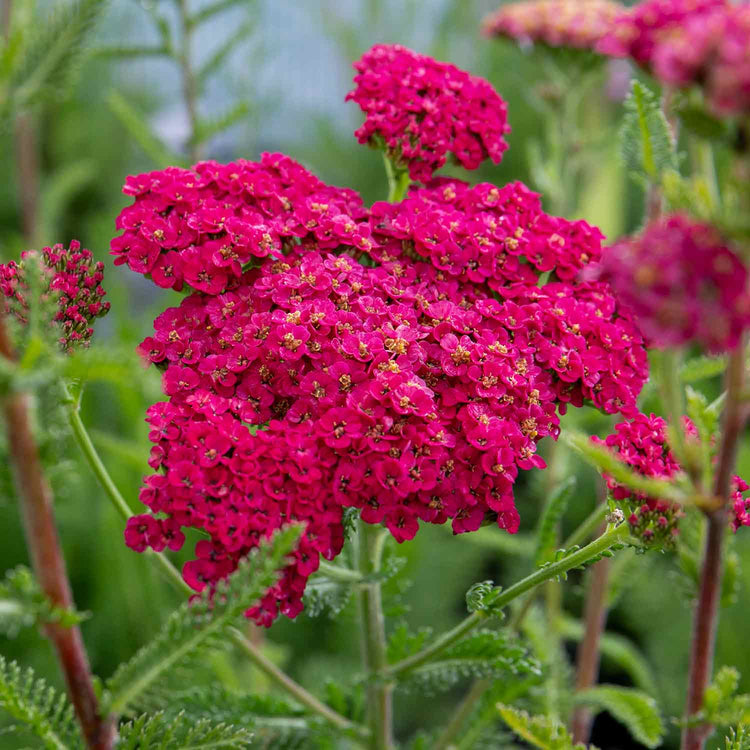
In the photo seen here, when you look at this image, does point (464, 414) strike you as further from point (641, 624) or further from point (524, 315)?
point (641, 624)

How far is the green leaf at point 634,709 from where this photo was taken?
136cm

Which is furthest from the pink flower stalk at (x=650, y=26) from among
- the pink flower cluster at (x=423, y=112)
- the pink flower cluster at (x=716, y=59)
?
the pink flower cluster at (x=423, y=112)

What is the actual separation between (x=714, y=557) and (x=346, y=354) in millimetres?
491

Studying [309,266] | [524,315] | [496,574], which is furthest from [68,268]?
[496,574]

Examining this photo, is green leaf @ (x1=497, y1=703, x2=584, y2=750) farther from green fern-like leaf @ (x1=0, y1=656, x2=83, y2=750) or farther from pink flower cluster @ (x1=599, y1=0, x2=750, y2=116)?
pink flower cluster @ (x1=599, y1=0, x2=750, y2=116)

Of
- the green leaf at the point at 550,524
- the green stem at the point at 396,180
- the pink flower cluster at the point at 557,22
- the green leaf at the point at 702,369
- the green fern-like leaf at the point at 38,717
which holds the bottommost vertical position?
the green fern-like leaf at the point at 38,717

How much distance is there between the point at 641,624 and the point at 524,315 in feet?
5.31

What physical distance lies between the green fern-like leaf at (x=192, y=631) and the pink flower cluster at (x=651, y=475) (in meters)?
0.39

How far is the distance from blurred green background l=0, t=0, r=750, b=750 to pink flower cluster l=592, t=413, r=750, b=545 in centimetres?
15

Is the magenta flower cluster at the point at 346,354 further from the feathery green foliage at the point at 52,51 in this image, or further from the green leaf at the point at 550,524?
the feathery green foliage at the point at 52,51

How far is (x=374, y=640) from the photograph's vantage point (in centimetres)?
130

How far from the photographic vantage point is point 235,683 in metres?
1.94

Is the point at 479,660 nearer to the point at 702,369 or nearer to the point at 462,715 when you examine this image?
the point at 462,715

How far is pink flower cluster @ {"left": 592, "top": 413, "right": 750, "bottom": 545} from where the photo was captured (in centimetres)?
96
